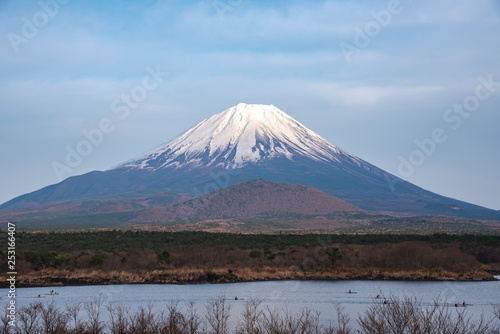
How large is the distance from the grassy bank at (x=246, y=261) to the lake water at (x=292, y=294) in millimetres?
3798

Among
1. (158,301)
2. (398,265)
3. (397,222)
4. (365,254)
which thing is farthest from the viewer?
(397,222)

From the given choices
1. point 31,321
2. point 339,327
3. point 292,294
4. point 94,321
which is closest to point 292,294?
point 292,294

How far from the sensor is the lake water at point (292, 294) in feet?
164

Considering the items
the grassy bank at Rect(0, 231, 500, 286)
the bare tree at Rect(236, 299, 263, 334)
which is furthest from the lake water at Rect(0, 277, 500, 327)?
the bare tree at Rect(236, 299, 263, 334)

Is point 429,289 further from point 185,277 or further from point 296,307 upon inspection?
point 185,277

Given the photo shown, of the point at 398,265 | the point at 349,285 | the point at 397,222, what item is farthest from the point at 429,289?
the point at 397,222

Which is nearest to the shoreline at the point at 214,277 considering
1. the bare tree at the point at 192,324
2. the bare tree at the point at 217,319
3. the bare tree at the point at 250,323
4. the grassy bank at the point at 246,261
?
the grassy bank at the point at 246,261

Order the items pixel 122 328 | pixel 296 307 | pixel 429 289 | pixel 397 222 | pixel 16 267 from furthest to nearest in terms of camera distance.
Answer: pixel 397 222
pixel 16 267
pixel 429 289
pixel 296 307
pixel 122 328

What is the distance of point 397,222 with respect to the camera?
176m

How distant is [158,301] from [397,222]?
132 m

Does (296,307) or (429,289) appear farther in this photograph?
(429,289)

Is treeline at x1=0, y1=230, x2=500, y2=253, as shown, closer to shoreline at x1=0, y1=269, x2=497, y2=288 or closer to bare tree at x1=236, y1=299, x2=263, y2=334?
shoreline at x1=0, y1=269, x2=497, y2=288

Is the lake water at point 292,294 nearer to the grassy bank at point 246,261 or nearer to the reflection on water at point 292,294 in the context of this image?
the reflection on water at point 292,294

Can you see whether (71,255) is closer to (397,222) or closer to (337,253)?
(337,253)
